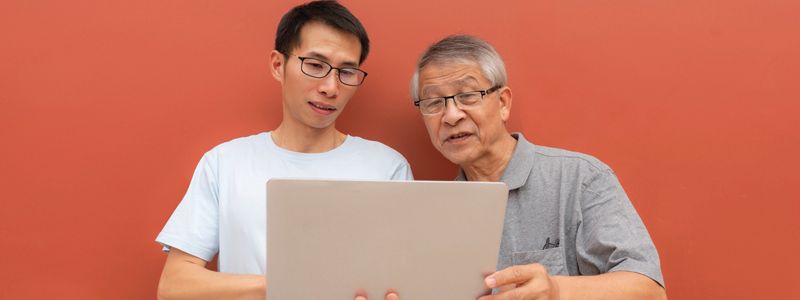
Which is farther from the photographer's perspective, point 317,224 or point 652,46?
point 652,46

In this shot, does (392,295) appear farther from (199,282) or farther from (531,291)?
(199,282)

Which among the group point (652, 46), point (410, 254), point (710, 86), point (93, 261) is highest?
point (652, 46)

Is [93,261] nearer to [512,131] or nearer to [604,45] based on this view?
[512,131]

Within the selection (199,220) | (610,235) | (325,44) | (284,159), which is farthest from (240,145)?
(610,235)

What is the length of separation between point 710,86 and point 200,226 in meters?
1.54

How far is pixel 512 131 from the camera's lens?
1793 mm

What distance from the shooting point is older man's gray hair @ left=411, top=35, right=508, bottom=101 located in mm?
1528

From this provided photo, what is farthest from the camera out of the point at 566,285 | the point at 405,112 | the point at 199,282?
the point at 405,112

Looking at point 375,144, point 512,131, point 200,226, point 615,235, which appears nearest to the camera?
point 615,235

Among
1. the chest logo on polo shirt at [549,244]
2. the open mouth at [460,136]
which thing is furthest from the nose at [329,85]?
the chest logo on polo shirt at [549,244]

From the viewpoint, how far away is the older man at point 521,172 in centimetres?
142

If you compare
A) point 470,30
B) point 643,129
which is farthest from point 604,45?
point 470,30

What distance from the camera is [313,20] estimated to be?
155cm

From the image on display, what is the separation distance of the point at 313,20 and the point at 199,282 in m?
0.73
